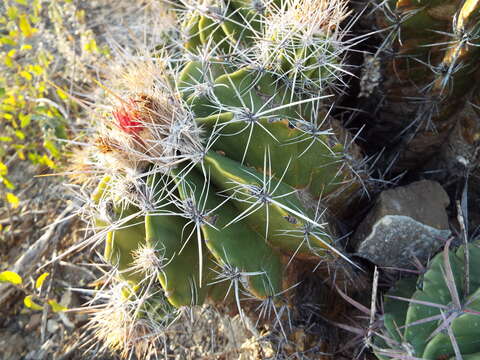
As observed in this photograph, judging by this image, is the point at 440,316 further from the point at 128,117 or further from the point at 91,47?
the point at 91,47

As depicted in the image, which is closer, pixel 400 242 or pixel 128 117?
pixel 128 117

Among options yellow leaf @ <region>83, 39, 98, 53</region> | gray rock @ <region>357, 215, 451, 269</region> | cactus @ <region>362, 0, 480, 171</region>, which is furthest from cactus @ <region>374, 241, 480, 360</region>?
yellow leaf @ <region>83, 39, 98, 53</region>

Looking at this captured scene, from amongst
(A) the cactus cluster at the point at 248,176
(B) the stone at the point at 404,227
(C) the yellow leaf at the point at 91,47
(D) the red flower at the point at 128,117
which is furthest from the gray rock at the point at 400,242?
(C) the yellow leaf at the point at 91,47

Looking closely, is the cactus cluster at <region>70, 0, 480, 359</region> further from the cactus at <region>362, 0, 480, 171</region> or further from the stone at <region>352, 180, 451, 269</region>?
the stone at <region>352, 180, 451, 269</region>

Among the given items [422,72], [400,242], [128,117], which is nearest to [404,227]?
[400,242]

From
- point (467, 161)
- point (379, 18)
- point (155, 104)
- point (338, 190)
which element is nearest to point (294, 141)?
point (338, 190)

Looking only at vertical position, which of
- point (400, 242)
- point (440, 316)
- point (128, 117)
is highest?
point (128, 117)

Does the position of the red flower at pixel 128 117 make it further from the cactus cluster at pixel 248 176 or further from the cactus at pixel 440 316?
the cactus at pixel 440 316
